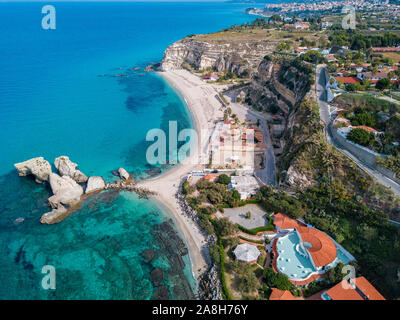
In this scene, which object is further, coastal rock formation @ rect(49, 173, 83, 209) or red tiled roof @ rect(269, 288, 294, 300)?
coastal rock formation @ rect(49, 173, 83, 209)

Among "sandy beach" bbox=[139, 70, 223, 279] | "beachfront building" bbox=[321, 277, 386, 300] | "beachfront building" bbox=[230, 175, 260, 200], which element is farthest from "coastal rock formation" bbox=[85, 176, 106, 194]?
"beachfront building" bbox=[321, 277, 386, 300]

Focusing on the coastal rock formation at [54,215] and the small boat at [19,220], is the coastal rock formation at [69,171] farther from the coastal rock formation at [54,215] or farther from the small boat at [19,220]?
the small boat at [19,220]

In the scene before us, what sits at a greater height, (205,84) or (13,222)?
(205,84)

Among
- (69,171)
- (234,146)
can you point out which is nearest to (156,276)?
(69,171)

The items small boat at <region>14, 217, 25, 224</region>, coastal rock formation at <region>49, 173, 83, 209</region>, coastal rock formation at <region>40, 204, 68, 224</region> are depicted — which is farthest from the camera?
coastal rock formation at <region>49, 173, 83, 209</region>

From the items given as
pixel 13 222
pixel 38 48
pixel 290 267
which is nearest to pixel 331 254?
pixel 290 267

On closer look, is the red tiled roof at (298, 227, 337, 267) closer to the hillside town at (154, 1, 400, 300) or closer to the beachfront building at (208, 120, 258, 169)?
the hillside town at (154, 1, 400, 300)
